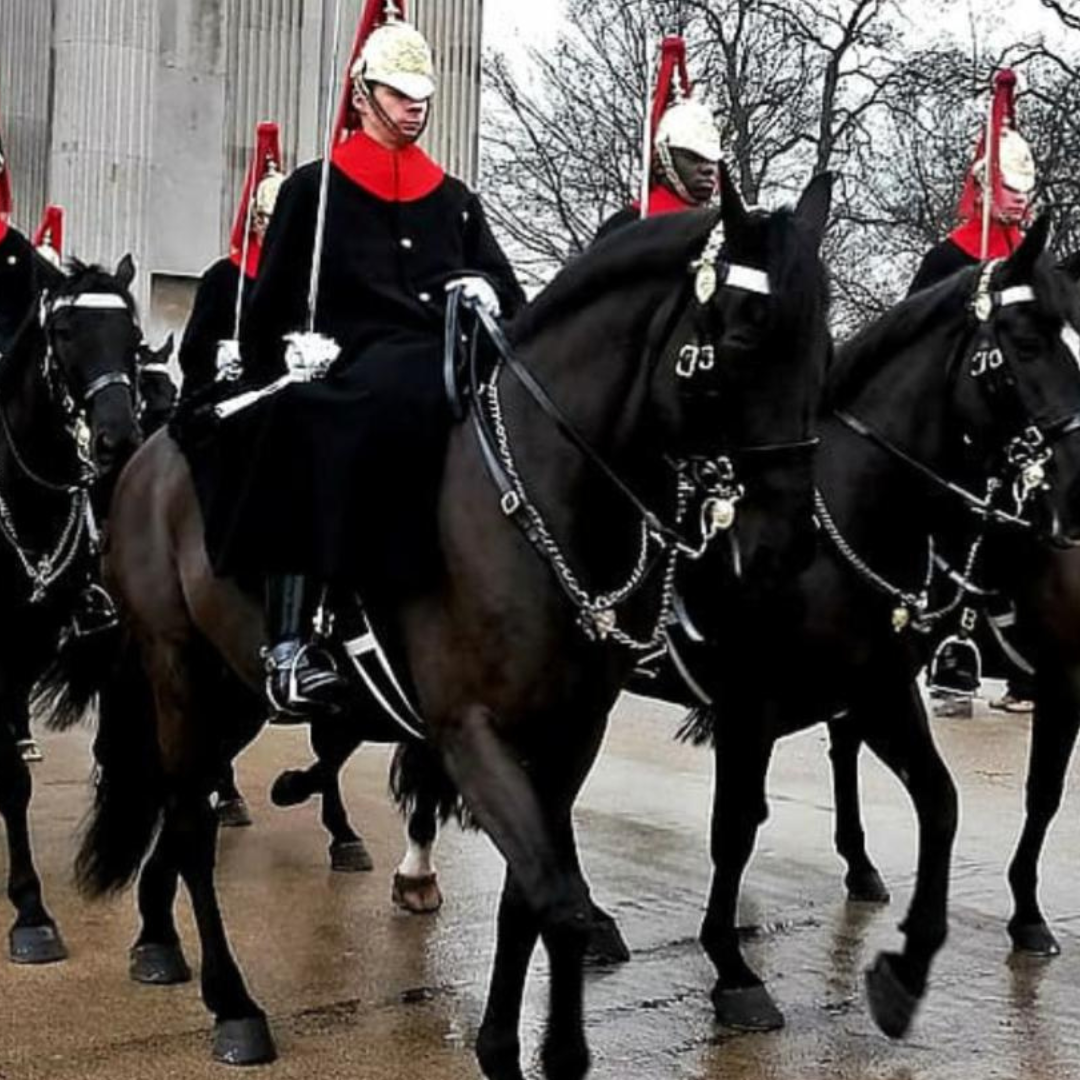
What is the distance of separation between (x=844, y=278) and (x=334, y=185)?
31651 millimetres

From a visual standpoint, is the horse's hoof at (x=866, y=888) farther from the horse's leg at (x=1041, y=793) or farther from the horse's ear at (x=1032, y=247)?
the horse's ear at (x=1032, y=247)

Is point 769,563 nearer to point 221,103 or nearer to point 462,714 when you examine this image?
point 462,714

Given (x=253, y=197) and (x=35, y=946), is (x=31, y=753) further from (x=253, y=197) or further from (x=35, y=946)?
(x=35, y=946)

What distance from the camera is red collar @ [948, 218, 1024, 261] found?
862cm

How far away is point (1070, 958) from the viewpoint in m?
7.69

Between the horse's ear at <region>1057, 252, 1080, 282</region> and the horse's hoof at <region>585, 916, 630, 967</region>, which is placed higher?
the horse's ear at <region>1057, 252, 1080, 282</region>

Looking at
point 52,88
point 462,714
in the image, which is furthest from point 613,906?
point 52,88

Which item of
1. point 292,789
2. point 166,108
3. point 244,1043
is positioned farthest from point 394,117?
point 166,108

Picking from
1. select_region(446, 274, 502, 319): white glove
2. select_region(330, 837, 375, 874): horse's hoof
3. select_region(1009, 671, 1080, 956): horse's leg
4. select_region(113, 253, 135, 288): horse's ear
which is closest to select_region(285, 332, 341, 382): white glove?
select_region(446, 274, 502, 319): white glove

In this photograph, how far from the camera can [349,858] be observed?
888 cm

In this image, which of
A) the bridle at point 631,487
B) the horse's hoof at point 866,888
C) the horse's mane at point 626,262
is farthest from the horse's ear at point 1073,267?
the horse's hoof at point 866,888

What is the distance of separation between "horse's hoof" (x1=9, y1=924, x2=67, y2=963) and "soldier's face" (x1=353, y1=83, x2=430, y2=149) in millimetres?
2927

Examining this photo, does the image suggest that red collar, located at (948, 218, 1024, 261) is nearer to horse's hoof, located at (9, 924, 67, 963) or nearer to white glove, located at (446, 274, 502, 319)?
white glove, located at (446, 274, 502, 319)

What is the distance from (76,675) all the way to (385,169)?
3359 millimetres
